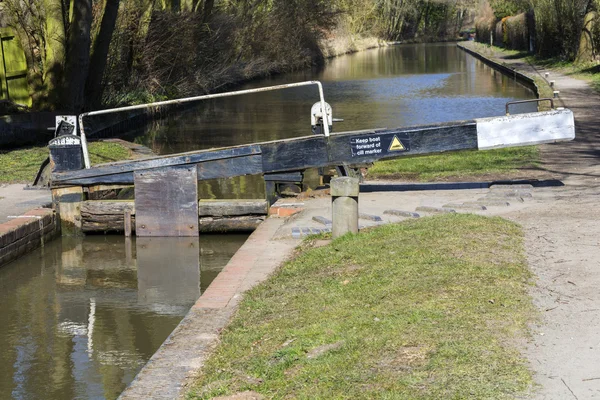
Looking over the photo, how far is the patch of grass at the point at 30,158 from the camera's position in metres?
15.3

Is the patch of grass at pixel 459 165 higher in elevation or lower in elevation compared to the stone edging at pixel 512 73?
lower

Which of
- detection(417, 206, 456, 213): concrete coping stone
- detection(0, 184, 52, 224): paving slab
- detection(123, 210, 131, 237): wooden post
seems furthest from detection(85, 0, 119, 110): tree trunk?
detection(417, 206, 456, 213): concrete coping stone

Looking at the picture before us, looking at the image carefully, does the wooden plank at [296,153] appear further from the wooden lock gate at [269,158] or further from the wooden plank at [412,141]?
the wooden plank at [412,141]

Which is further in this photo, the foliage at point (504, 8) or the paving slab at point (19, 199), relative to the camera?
the foliage at point (504, 8)

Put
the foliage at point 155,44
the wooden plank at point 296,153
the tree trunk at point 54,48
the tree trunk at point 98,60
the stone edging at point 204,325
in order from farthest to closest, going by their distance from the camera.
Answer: the tree trunk at point 98,60 < the foliage at point 155,44 < the tree trunk at point 54,48 < the wooden plank at point 296,153 < the stone edging at point 204,325

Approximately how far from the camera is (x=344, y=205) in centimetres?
947

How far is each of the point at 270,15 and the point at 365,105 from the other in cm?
2220

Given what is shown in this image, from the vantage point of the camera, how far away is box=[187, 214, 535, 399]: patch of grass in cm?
561

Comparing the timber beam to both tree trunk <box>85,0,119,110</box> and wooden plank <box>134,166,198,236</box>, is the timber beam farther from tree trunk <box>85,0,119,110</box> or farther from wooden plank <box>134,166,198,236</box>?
tree trunk <box>85,0,119,110</box>

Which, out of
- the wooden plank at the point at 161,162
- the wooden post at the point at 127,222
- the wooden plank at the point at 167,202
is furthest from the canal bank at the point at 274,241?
the wooden post at the point at 127,222

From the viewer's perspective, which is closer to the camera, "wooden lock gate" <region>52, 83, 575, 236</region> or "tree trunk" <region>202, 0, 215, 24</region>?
"wooden lock gate" <region>52, 83, 575, 236</region>

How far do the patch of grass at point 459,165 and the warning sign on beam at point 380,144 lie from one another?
1.74m

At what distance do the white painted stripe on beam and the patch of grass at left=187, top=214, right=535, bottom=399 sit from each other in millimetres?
2827

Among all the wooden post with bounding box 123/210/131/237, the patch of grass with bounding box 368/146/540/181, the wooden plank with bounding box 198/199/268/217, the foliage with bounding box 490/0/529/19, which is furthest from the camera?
the foliage with bounding box 490/0/529/19
